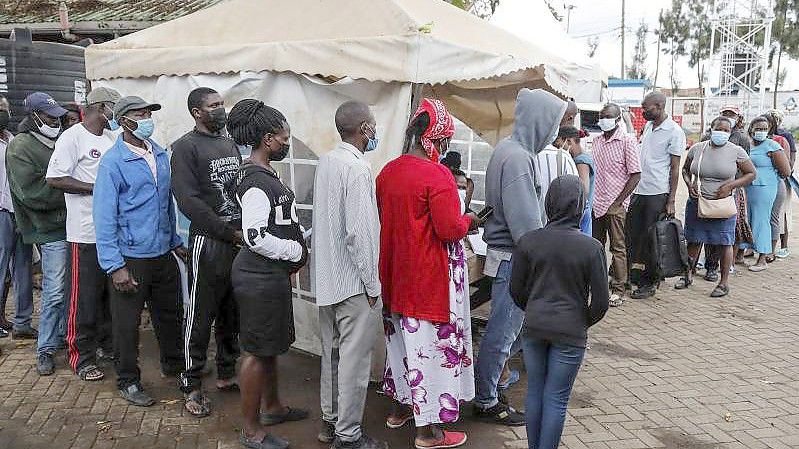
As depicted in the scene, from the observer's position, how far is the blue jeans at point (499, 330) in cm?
383

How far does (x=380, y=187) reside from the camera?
139 inches

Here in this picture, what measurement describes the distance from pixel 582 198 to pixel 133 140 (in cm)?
265

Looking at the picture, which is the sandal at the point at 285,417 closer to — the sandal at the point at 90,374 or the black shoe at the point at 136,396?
the black shoe at the point at 136,396

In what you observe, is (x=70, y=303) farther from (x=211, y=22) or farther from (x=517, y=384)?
(x=517, y=384)

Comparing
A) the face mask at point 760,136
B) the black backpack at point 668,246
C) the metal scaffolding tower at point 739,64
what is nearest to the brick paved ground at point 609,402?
the black backpack at point 668,246

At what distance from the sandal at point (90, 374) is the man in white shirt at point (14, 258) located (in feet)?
3.88

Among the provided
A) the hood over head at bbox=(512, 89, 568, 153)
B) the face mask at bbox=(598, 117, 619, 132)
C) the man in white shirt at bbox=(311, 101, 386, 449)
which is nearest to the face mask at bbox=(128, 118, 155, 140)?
the man in white shirt at bbox=(311, 101, 386, 449)

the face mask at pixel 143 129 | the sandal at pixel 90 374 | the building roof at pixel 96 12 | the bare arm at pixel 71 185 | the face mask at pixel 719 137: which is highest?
the building roof at pixel 96 12

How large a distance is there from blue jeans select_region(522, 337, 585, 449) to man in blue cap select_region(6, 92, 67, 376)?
338 cm

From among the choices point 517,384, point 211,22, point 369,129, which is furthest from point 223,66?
point 517,384

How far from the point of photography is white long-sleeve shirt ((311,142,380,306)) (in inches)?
127

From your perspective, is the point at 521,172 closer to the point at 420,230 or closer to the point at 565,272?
the point at 420,230

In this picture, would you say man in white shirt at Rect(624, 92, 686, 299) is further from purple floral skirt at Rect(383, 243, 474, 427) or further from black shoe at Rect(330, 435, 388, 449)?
black shoe at Rect(330, 435, 388, 449)

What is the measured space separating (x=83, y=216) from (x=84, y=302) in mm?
575
